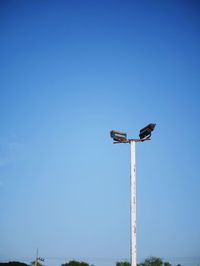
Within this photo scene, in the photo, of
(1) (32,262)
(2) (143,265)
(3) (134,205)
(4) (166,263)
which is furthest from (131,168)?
(4) (166,263)

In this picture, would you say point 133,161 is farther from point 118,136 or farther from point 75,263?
point 75,263

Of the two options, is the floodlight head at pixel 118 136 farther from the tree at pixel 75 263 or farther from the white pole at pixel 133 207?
the tree at pixel 75 263

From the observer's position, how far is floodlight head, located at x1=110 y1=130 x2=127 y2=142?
8981 mm

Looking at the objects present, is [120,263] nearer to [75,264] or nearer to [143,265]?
[143,265]

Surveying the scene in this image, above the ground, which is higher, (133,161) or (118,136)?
(118,136)

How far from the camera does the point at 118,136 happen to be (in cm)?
902

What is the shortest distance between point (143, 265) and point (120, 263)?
8908 millimetres

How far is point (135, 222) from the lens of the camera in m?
7.98

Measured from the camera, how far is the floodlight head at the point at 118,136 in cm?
898

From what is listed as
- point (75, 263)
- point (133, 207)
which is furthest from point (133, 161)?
point (75, 263)

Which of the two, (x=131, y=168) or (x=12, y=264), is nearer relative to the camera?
(x=131, y=168)

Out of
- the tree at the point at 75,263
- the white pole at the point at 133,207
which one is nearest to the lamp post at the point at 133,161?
the white pole at the point at 133,207

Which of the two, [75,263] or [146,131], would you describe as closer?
[146,131]

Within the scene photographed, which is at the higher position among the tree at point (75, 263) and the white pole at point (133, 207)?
the white pole at point (133, 207)
